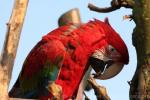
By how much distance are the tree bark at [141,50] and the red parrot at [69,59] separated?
0.57 meters

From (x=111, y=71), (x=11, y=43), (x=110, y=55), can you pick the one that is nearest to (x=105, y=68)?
(x=111, y=71)

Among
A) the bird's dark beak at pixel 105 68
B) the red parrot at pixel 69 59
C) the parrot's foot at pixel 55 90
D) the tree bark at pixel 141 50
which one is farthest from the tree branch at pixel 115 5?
the parrot's foot at pixel 55 90

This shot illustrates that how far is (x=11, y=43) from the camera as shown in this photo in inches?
98.2

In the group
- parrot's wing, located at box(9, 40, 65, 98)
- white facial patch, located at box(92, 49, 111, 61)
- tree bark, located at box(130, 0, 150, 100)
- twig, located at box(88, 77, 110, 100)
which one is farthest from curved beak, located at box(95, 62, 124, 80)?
tree bark, located at box(130, 0, 150, 100)

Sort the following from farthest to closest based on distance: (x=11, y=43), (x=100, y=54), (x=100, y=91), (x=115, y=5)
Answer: (x=100, y=54) < (x=100, y=91) < (x=115, y=5) < (x=11, y=43)

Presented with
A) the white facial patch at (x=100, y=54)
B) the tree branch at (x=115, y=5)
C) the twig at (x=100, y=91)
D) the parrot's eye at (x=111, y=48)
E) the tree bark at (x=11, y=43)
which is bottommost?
the twig at (x=100, y=91)

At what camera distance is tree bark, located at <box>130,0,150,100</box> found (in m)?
2.72

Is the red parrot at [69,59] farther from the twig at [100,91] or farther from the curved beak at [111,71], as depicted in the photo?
the twig at [100,91]

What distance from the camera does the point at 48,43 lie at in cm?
320

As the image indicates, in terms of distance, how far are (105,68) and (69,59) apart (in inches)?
16.8

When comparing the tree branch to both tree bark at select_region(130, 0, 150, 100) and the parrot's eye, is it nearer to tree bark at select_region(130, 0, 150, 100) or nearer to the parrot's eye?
tree bark at select_region(130, 0, 150, 100)

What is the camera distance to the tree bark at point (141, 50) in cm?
272

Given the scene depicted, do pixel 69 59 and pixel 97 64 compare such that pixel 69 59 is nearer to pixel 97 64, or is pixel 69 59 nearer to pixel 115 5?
pixel 97 64

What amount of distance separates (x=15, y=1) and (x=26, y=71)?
89cm
